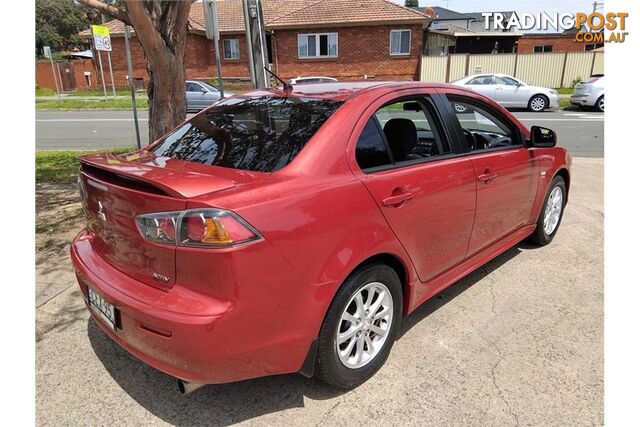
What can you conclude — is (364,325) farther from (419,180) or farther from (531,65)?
(531,65)

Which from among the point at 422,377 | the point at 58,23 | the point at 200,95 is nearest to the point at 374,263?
the point at 422,377

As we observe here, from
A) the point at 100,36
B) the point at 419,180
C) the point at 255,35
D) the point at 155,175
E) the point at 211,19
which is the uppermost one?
the point at 100,36

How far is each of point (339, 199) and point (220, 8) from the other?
1243 inches

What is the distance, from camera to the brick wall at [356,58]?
25406mm

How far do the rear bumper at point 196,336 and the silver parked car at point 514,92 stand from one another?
17.7 meters

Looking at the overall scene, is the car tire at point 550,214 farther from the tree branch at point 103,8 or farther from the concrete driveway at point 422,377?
the tree branch at point 103,8

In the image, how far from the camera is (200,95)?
1922 centimetres

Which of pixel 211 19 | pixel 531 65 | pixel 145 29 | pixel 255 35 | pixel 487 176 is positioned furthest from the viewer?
pixel 531 65

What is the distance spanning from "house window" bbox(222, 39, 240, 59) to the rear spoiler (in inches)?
1083

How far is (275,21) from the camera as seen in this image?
85.1 ft

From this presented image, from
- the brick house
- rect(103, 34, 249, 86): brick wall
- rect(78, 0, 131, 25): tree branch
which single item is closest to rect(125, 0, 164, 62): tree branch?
rect(78, 0, 131, 25): tree branch

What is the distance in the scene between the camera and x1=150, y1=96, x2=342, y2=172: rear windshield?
2422 mm

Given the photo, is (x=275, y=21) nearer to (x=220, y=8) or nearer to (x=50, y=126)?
(x=220, y=8)

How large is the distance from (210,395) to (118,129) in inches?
538
